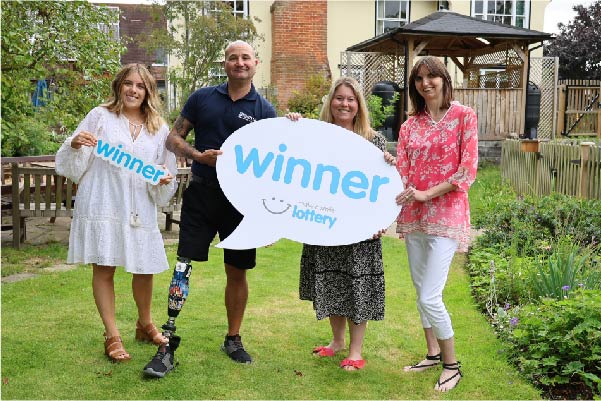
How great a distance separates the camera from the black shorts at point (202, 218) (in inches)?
146

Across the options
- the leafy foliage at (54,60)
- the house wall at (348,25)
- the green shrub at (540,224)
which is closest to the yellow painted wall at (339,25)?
the house wall at (348,25)

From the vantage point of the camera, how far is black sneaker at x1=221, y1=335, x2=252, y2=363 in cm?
393

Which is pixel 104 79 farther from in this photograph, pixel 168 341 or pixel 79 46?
pixel 168 341

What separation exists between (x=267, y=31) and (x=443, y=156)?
17812 mm

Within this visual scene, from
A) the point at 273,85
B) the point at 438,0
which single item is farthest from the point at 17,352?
the point at 438,0

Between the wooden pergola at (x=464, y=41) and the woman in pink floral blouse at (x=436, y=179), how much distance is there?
1091cm

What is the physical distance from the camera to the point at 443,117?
3.40m

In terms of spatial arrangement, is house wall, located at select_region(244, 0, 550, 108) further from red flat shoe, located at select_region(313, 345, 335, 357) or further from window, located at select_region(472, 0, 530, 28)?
red flat shoe, located at select_region(313, 345, 335, 357)

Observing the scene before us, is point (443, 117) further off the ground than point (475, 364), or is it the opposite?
point (443, 117)

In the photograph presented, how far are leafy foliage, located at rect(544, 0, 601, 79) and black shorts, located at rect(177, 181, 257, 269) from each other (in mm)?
27334

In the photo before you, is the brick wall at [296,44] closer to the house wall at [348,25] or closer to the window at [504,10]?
the house wall at [348,25]

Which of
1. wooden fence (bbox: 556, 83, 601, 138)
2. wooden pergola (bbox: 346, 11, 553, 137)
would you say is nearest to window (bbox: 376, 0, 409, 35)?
wooden pergola (bbox: 346, 11, 553, 137)

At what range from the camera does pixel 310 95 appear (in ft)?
58.5

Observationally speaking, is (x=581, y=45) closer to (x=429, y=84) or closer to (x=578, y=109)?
(x=578, y=109)
